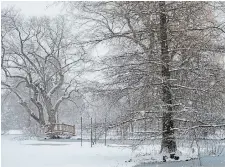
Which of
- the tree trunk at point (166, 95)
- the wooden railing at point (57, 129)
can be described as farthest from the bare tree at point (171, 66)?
the wooden railing at point (57, 129)

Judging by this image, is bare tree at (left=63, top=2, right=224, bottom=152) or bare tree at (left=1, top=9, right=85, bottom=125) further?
bare tree at (left=1, top=9, right=85, bottom=125)

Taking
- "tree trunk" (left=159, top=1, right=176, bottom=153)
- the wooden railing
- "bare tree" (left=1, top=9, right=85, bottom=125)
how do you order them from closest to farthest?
1. "tree trunk" (left=159, top=1, right=176, bottom=153)
2. "bare tree" (left=1, top=9, right=85, bottom=125)
3. the wooden railing

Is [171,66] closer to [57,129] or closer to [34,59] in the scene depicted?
[57,129]

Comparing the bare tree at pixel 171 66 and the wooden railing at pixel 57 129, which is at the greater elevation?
the bare tree at pixel 171 66

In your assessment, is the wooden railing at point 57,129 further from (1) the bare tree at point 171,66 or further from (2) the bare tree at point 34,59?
(1) the bare tree at point 171,66

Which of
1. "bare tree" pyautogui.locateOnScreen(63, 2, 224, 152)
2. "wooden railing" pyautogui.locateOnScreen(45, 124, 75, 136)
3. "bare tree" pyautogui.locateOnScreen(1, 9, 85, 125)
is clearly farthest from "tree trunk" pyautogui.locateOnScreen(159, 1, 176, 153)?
"wooden railing" pyautogui.locateOnScreen(45, 124, 75, 136)

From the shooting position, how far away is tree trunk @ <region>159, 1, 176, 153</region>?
1161 centimetres

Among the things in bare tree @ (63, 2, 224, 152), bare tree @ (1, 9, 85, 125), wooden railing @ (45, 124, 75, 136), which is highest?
bare tree @ (1, 9, 85, 125)

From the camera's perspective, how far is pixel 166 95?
11.9 metres

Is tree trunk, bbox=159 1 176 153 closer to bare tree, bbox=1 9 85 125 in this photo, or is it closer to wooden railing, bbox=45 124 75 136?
bare tree, bbox=1 9 85 125

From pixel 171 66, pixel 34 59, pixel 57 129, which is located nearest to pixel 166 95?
pixel 171 66

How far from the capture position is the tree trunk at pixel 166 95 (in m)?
11.6

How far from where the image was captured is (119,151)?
15.1 metres

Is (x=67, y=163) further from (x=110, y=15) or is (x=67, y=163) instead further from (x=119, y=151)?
(x=110, y=15)
